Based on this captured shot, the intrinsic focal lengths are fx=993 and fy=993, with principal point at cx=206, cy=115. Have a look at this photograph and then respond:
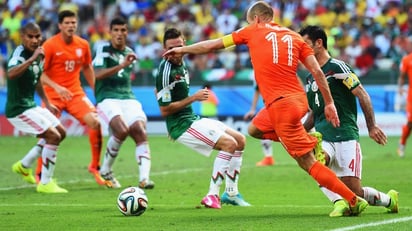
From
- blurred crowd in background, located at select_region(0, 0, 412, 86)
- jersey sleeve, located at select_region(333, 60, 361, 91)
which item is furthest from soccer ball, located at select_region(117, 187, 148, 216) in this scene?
blurred crowd in background, located at select_region(0, 0, 412, 86)

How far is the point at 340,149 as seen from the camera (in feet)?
35.7

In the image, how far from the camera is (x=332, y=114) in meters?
10.0

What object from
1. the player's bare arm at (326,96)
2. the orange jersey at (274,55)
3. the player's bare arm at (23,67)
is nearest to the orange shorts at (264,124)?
the orange jersey at (274,55)

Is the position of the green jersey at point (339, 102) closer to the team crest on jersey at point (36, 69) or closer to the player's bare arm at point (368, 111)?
the player's bare arm at point (368, 111)

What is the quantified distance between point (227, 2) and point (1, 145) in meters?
13.5

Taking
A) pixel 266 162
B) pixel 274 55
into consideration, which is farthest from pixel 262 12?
pixel 266 162

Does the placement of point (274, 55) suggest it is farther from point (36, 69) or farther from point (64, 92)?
point (36, 69)

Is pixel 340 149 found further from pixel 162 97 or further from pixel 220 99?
pixel 220 99

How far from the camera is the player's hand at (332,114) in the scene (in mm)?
10047

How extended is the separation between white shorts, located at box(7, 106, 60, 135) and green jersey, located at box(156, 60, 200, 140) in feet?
8.67

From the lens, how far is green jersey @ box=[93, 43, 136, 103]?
1541 cm

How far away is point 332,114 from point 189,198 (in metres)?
3.95

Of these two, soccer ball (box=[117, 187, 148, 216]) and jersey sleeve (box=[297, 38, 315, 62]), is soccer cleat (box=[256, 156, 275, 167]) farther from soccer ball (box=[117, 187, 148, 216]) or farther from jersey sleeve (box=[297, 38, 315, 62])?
jersey sleeve (box=[297, 38, 315, 62])

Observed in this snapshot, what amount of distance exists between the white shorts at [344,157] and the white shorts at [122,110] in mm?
4987
